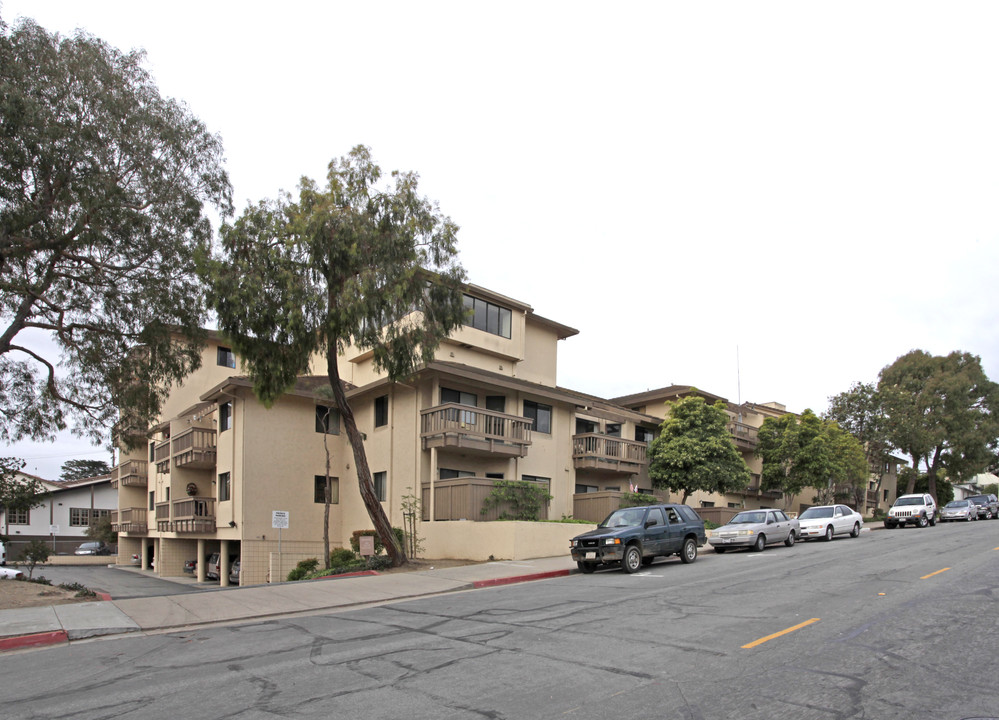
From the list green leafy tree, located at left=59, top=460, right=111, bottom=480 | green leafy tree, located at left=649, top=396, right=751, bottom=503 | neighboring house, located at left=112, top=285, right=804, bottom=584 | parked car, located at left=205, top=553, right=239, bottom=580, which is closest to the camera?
neighboring house, located at left=112, top=285, right=804, bottom=584

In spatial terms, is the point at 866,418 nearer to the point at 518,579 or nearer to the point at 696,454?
the point at 696,454

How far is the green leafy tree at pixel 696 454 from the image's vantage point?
102ft

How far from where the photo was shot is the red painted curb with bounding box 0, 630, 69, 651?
10594mm

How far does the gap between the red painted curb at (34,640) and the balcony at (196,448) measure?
20.9m

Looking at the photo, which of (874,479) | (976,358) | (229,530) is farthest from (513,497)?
(976,358)

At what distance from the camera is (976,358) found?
52.6 meters

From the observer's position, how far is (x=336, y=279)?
1897 centimetres

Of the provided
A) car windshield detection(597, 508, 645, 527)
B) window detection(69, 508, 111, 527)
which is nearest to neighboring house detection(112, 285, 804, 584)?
car windshield detection(597, 508, 645, 527)

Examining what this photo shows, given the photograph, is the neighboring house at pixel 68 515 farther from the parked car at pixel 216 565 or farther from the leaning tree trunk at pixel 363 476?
the leaning tree trunk at pixel 363 476

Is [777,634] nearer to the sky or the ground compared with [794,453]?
nearer to the ground

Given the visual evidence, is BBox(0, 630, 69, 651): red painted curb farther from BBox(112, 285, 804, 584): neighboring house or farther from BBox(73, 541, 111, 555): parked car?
BBox(73, 541, 111, 555): parked car

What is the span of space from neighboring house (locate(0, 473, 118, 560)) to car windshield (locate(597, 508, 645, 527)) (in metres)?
53.3

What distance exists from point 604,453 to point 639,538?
467 inches

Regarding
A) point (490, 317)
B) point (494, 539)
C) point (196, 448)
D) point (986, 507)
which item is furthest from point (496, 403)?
point (986, 507)
